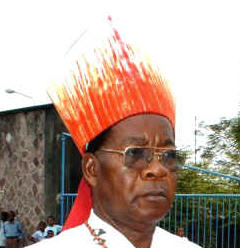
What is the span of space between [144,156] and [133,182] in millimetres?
97

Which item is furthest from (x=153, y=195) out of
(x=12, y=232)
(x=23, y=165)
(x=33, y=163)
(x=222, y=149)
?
(x=222, y=149)

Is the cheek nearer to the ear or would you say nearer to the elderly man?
the elderly man

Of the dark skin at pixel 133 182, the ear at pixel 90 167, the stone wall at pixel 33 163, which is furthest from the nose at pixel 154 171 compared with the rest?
the stone wall at pixel 33 163

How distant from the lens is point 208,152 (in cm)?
2322

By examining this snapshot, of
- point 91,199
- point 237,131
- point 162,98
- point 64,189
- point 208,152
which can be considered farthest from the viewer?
point 208,152

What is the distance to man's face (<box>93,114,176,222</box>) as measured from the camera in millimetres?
1871

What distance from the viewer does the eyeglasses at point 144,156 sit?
6.25ft

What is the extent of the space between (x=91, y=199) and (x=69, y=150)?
620cm

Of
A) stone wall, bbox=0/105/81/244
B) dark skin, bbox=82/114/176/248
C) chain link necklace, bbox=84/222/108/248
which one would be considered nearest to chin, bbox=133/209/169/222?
dark skin, bbox=82/114/176/248

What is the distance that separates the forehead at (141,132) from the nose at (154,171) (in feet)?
0.25

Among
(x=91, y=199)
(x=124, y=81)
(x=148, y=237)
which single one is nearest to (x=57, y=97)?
(x=124, y=81)

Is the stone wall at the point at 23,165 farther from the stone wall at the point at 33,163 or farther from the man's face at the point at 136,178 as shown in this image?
the man's face at the point at 136,178

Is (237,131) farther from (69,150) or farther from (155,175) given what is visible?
(155,175)

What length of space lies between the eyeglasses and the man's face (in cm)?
1
